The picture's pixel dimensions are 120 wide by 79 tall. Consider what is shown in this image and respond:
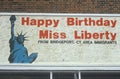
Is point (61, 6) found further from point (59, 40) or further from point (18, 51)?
point (18, 51)

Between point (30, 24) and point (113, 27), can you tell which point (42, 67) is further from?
point (113, 27)

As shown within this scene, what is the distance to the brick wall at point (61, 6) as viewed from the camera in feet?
41.1

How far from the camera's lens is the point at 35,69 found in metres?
12.0

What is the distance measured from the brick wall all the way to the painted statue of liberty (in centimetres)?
66

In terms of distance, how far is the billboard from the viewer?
12117 millimetres

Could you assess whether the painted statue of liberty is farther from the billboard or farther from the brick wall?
the brick wall

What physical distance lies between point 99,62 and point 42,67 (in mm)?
1802

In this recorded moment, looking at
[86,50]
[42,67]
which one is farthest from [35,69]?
[86,50]

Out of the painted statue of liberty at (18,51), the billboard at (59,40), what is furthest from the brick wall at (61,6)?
the painted statue of liberty at (18,51)

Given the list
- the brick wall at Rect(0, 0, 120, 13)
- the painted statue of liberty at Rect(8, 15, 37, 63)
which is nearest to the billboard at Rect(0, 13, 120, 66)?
the painted statue of liberty at Rect(8, 15, 37, 63)

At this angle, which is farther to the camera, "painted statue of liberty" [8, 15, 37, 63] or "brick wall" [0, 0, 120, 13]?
"brick wall" [0, 0, 120, 13]

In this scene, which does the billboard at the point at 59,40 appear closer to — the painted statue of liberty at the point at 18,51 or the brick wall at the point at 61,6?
the painted statue of liberty at the point at 18,51

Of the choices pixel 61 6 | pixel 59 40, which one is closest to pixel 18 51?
pixel 59 40
